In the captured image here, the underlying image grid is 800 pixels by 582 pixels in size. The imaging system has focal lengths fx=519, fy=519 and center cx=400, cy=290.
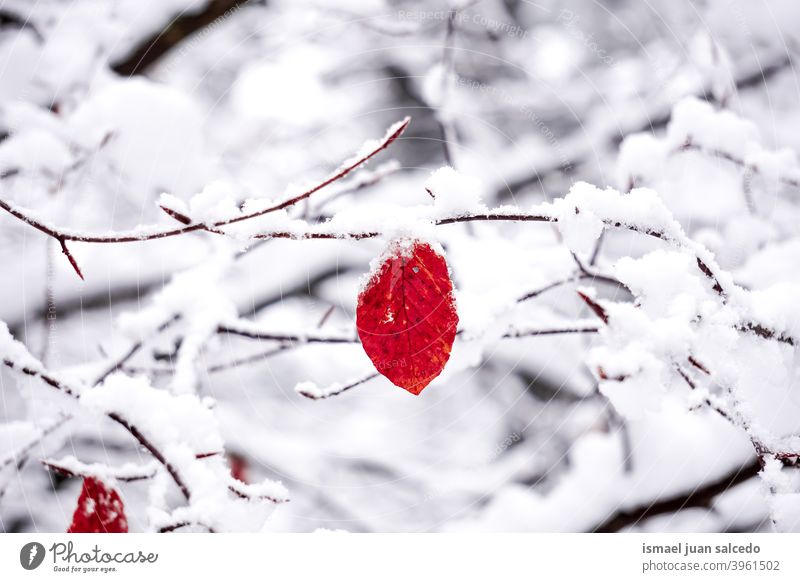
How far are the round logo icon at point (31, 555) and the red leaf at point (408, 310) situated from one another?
373 mm

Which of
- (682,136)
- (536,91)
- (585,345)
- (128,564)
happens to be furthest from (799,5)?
(128,564)

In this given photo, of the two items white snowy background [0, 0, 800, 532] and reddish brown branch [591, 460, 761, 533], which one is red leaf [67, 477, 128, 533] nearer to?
white snowy background [0, 0, 800, 532]

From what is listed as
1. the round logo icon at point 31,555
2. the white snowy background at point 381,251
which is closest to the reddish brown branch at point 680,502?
the white snowy background at point 381,251

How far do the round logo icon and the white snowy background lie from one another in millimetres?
88

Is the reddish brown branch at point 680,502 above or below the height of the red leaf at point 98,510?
below

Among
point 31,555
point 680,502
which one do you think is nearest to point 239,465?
point 31,555

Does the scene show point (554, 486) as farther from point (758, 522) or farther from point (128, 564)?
point (128, 564)

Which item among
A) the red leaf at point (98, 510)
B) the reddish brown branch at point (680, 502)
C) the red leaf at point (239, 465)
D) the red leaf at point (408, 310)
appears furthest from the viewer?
the red leaf at point (239, 465)

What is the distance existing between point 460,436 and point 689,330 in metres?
0.65

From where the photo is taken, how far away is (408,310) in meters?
0.26

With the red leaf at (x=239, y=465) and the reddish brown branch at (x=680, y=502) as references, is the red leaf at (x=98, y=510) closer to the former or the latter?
the red leaf at (x=239, y=465)

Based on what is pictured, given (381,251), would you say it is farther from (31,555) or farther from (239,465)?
(239,465)

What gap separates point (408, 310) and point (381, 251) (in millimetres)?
35

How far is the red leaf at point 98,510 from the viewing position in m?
0.37
